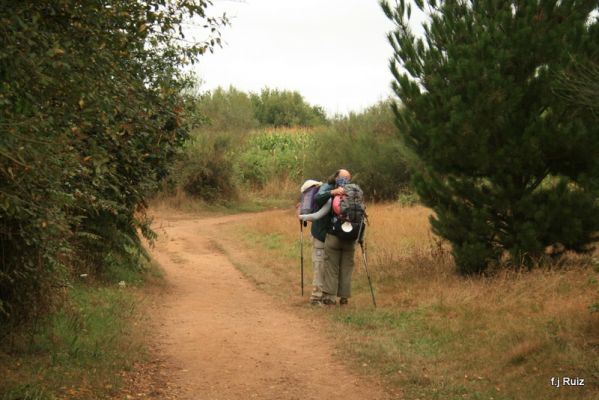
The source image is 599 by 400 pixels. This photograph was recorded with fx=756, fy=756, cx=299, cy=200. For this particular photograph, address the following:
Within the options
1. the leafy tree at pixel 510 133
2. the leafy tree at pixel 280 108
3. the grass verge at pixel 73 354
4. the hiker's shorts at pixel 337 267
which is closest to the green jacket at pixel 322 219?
the hiker's shorts at pixel 337 267

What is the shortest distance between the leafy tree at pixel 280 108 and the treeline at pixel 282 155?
15311 millimetres

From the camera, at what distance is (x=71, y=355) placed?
836 centimetres

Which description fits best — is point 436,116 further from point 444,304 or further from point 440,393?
point 440,393

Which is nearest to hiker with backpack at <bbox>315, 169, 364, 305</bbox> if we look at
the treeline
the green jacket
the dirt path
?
the green jacket

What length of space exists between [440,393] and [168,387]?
2778 mm

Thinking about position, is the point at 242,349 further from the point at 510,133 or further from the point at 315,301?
the point at 510,133

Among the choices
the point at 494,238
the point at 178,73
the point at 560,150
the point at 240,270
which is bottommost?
the point at 240,270

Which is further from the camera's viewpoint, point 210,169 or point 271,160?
point 271,160

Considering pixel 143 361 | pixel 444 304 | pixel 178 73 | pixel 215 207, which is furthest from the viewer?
pixel 215 207

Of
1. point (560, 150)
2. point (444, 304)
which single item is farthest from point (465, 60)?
point (444, 304)

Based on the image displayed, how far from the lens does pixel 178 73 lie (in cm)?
1291

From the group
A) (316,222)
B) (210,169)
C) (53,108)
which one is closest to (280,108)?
(210,169)

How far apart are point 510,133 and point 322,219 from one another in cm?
339

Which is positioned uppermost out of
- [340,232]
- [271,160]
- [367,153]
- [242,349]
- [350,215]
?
[367,153]
